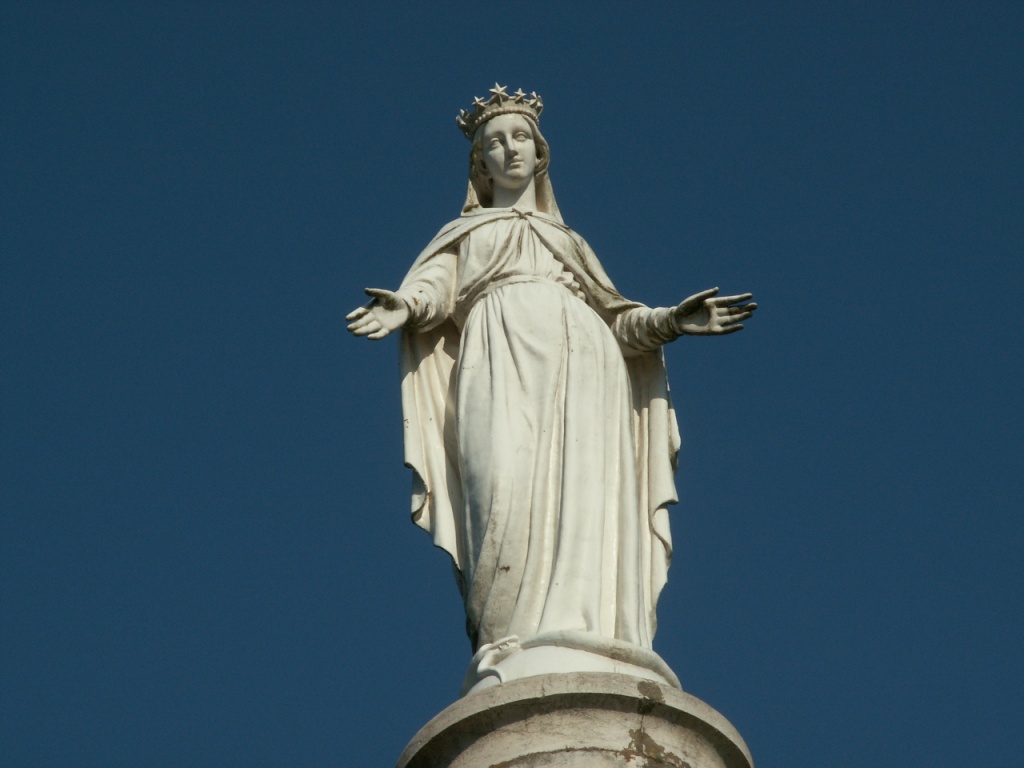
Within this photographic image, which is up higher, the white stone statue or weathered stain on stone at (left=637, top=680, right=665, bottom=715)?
the white stone statue

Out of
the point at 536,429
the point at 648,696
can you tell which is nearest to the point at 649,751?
the point at 648,696

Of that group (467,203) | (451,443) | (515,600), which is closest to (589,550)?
(515,600)

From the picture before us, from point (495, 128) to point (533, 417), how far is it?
9.62 feet

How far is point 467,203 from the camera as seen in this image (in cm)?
1522

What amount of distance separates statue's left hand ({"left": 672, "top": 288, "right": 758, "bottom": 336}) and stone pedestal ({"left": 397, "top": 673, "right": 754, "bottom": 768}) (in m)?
3.09

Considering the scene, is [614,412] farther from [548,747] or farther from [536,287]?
[548,747]

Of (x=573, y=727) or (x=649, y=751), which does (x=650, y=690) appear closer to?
(x=649, y=751)

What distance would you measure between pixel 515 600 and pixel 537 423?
1.26 metres

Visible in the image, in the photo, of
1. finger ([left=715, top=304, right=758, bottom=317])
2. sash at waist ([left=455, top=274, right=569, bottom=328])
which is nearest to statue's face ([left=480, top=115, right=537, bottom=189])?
sash at waist ([left=455, top=274, right=569, bottom=328])

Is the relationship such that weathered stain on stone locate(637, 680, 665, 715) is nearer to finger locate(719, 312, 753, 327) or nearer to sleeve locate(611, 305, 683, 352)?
finger locate(719, 312, 753, 327)

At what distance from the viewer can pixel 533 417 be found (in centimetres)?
1293

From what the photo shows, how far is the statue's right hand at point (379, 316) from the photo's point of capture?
13.0m

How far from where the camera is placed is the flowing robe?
12.3m

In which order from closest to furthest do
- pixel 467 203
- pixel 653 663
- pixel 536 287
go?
pixel 653 663 < pixel 536 287 < pixel 467 203
